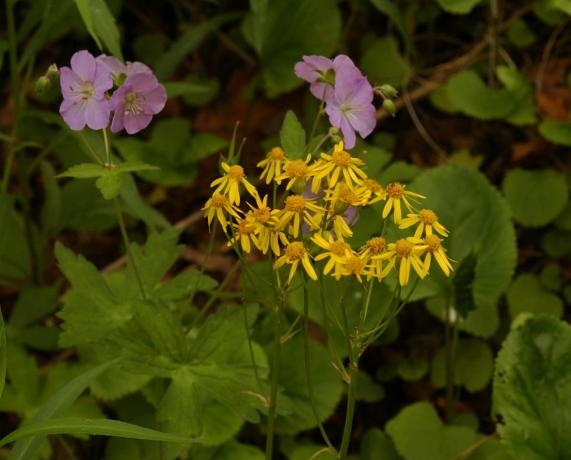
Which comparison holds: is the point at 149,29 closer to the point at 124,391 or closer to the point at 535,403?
the point at 124,391

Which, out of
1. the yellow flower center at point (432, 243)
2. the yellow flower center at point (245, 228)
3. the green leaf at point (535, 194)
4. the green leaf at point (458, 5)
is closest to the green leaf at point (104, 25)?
the yellow flower center at point (245, 228)

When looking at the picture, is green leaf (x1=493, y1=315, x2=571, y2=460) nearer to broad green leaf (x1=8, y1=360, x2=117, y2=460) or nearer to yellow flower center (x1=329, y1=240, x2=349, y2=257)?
yellow flower center (x1=329, y1=240, x2=349, y2=257)

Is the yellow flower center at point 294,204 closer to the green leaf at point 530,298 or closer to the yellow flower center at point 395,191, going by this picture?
the yellow flower center at point 395,191

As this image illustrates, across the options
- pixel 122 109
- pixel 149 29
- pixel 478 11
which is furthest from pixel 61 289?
pixel 478 11

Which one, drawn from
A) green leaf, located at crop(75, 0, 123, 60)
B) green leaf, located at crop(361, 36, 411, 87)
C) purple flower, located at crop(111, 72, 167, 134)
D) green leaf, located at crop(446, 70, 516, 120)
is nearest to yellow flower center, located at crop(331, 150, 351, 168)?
purple flower, located at crop(111, 72, 167, 134)

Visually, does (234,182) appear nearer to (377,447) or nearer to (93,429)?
(93,429)
